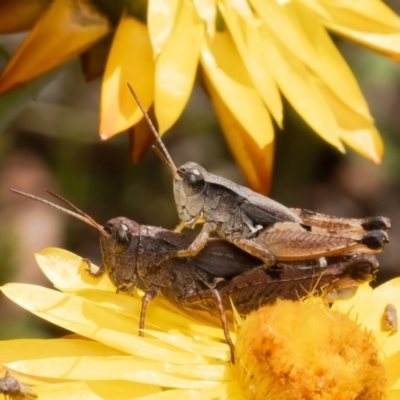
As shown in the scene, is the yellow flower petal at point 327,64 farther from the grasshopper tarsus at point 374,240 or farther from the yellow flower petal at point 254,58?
the grasshopper tarsus at point 374,240

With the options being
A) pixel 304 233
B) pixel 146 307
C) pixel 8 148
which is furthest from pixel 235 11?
pixel 8 148

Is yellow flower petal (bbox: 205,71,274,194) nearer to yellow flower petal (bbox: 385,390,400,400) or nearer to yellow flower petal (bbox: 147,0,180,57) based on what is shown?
yellow flower petal (bbox: 147,0,180,57)

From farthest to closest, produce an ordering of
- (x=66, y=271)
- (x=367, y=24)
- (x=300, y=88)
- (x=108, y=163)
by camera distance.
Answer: (x=108, y=163) → (x=367, y=24) → (x=300, y=88) → (x=66, y=271)

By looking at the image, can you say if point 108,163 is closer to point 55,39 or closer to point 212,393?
point 55,39

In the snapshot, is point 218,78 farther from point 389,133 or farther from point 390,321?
point 389,133

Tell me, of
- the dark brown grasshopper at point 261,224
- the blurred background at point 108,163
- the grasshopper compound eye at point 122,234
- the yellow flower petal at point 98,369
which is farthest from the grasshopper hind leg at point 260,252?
the blurred background at point 108,163

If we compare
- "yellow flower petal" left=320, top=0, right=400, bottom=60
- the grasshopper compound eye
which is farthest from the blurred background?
the grasshopper compound eye

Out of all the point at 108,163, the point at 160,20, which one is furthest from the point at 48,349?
the point at 108,163
